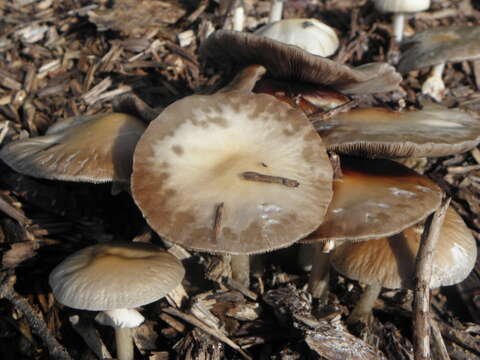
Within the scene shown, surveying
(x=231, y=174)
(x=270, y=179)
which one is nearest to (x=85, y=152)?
(x=231, y=174)

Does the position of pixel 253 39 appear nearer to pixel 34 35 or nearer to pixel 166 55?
Result: pixel 166 55

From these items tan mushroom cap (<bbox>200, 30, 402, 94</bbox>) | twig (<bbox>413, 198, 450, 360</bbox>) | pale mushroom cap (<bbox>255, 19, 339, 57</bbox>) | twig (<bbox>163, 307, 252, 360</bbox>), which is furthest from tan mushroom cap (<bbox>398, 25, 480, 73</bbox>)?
twig (<bbox>163, 307, 252, 360</bbox>)

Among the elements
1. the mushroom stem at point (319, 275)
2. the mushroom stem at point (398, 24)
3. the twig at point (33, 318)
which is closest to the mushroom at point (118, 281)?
the twig at point (33, 318)

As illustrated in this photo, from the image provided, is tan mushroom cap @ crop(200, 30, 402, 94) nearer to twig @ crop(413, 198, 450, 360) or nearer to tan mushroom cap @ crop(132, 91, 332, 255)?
tan mushroom cap @ crop(132, 91, 332, 255)

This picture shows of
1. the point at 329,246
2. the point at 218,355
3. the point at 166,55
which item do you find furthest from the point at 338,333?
the point at 166,55

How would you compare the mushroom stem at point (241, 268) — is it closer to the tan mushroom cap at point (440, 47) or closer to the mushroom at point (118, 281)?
the mushroom at point (118, 281)
